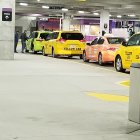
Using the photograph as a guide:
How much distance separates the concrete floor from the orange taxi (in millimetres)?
7621

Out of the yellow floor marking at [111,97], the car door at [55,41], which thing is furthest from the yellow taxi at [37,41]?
the yellow floor marking at [111,97]

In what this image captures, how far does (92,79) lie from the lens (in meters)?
14.9

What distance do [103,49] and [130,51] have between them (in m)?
4.75

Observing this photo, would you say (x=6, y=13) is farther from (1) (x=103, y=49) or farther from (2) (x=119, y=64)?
(2) (x=119, y=64)

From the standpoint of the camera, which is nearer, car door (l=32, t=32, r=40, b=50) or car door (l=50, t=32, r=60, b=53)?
car door (l=50, t=32, r=60, b=53)

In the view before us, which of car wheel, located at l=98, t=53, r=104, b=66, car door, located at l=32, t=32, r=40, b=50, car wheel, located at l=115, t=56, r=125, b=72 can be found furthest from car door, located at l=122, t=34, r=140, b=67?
car door, located at l=32, t=32, r=40, b=50

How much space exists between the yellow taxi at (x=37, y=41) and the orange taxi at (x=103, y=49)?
8.04m

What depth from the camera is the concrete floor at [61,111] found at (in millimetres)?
7008

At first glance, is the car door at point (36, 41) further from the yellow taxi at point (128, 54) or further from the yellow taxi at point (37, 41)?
the yellow taxi at point (128, 54)

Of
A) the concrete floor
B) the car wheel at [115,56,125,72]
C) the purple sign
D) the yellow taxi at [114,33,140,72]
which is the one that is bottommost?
the concrete floor

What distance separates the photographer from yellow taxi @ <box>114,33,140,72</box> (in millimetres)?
16922

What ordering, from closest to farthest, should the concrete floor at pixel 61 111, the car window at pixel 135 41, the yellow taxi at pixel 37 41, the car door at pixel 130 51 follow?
1. the concrete floor at pixel 61 111
2. the car door at pixel 130 51
3. the car window at pixel 135 41
4. the yellow taxi at pixel 37 41

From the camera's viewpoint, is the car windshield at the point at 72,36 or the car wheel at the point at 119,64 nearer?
the car wheel at the point at 119,64

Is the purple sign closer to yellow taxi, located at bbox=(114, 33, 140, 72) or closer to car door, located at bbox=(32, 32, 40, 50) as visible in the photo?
yellow taxi, located at bbox=(114, 33, 140, 72)
